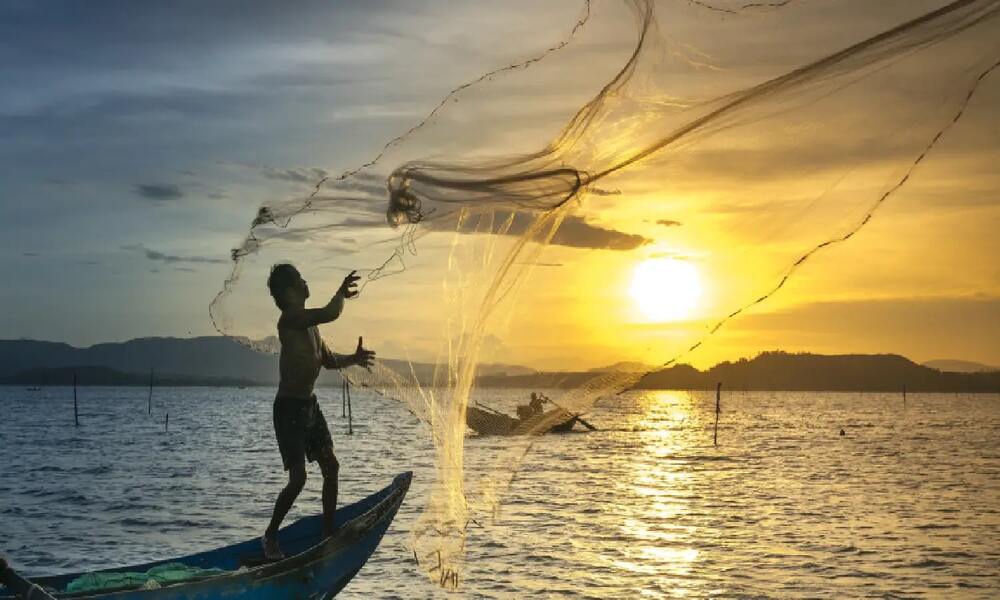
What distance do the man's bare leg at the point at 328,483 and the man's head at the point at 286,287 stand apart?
138 centimetres

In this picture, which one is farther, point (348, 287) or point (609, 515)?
point (609, 515)

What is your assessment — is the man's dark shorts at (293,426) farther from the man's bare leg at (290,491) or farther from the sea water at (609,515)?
the sea water at (609,515)

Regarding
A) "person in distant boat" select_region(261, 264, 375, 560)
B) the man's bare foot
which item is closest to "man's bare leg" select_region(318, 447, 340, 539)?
"person in distant boat" select_region(261, 264, 375, 560)

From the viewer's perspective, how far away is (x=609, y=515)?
27344 mm

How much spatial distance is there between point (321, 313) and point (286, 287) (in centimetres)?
57

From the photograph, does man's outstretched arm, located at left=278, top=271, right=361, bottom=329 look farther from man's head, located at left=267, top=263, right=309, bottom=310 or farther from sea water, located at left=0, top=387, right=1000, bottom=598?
sea water, located at left=0, top=387, right=1000, bottom=598

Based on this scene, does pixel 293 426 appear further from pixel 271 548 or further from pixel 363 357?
pixel 271 548

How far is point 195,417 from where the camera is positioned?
393 ft

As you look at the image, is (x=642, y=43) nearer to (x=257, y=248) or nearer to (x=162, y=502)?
(x=257, y=248)

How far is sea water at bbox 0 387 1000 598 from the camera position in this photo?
17.9 meters

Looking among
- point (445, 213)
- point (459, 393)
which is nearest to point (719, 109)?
point (445, 213)

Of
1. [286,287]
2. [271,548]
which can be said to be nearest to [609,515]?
[271,548]

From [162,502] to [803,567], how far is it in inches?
818

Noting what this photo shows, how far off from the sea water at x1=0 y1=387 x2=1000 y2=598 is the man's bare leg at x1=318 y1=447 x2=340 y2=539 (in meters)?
1.32
